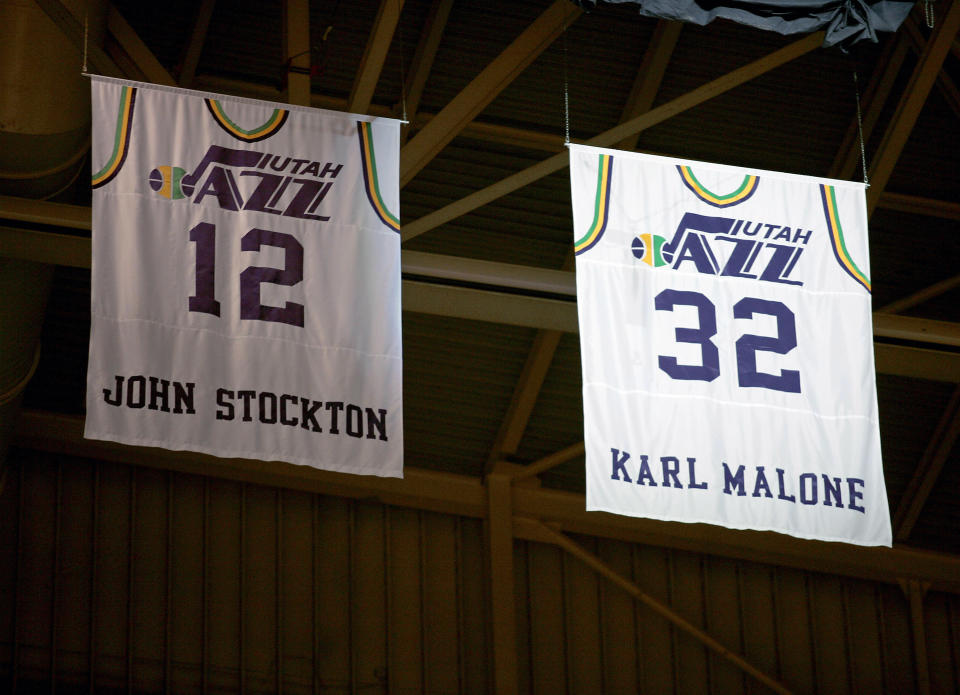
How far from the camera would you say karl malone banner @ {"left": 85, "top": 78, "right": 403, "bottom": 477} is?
35.6 ft

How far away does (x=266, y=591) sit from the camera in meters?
19.3

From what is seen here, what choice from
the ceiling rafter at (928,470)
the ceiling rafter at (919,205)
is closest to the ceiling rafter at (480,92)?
the ceiling rafter at (919,205)

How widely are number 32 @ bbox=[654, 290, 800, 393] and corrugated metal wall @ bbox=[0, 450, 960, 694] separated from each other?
28.2 ft

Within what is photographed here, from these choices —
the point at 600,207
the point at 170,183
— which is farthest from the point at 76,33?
the point at 600,207

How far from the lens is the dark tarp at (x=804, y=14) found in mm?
12477

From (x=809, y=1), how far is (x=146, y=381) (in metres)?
5.99

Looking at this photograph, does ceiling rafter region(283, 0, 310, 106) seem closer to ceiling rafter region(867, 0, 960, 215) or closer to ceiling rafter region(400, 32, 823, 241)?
ceiling rafter region(400, 32, 823, 241)

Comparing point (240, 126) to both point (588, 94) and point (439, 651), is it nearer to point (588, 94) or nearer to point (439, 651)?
point (588, 94)

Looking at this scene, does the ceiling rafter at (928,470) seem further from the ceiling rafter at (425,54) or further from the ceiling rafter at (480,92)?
the ceiling rafter at (480,92)

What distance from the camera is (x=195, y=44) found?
15.9m

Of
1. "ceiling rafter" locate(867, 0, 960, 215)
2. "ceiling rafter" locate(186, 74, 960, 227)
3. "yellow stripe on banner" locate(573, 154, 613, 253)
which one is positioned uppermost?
"ceiling rafter" locate(186, 74, 960, 227)

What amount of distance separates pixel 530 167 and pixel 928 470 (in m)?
7.36

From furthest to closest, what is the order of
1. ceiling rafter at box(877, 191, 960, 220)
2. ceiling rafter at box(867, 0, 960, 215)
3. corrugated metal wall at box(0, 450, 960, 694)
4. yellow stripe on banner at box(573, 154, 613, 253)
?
1. corrugated metal wall at box(0, 450, 960, 694)
2. ceiling rafter at box(877, 191, 960, 220)
3. ceiling rafter at box(867, 0, 960, 215)
4. yellow stripe on banner at box(573, 154, 613, 253)

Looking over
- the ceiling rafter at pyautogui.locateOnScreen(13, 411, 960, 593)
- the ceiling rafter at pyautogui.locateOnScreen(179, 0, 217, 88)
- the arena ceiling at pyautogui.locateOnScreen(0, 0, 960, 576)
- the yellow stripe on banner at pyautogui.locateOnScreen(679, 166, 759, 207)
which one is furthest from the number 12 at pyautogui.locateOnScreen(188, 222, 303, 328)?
the ceiling rafter at pyautogui.locateOnScreen(13, 411, 960, 593)
